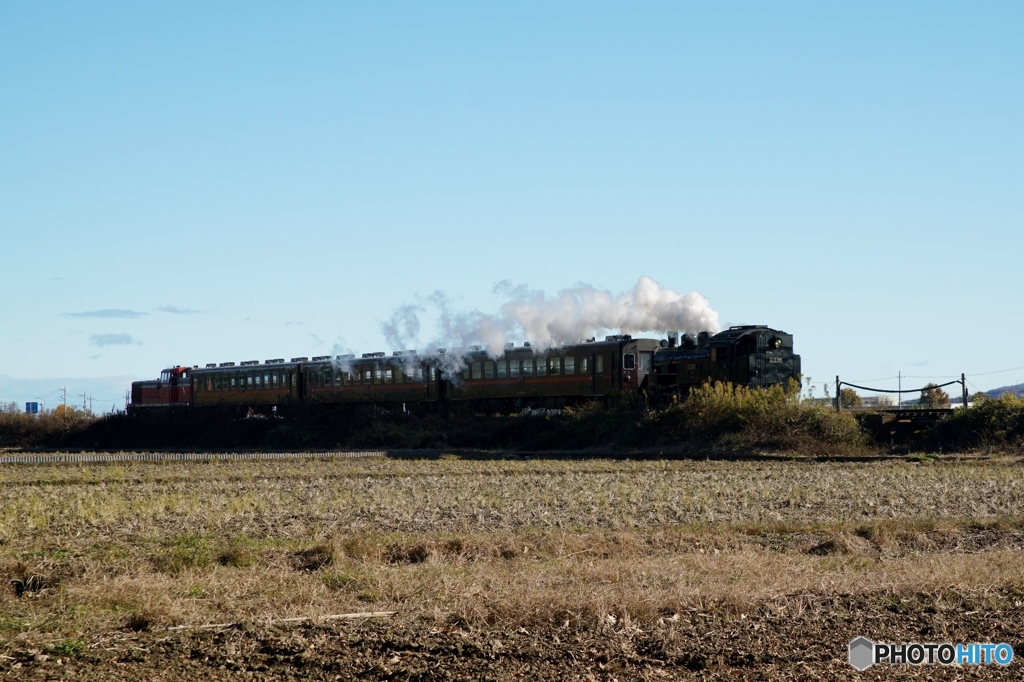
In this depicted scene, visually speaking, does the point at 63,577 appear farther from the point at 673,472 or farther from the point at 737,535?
the point at 673,472

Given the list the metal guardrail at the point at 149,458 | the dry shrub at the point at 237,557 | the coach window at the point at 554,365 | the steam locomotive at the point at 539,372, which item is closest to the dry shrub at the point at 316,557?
the dry shrub at the point at 237,557

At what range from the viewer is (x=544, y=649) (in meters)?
8.34

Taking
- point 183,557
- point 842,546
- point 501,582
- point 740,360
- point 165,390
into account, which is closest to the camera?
point 501,582

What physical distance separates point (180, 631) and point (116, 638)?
1.53 feet

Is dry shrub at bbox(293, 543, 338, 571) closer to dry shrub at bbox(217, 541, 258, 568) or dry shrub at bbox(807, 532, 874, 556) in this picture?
dry shrub at bbox(217, 541, 258, 568)

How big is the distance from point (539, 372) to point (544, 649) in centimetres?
3622

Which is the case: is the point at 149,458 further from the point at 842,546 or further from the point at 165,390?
the point at 165,390

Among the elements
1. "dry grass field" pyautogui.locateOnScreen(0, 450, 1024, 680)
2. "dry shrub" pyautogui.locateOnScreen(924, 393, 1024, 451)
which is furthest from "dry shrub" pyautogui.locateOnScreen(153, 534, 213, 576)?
"dry shrub" pyautogui.locateOnScreen(924, 393, 1024, 451)

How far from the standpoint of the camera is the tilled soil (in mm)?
7816

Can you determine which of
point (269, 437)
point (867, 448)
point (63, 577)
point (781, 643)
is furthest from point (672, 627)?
point (269, 437)

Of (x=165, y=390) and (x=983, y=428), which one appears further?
(x=165, y=390)

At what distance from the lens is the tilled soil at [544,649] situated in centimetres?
782

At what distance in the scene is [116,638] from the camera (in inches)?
335

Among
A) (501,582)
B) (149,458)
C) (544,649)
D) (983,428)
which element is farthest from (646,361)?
(544,649)
